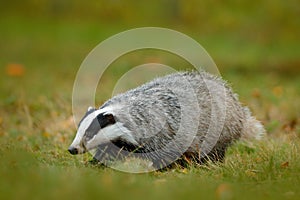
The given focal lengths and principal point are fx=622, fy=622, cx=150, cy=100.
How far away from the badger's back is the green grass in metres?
0.32

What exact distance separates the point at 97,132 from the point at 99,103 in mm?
3666

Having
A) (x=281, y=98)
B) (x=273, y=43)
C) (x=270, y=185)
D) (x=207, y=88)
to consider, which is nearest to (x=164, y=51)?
(x=273, y=43)

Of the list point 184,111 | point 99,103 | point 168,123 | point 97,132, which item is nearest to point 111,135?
point 97,132

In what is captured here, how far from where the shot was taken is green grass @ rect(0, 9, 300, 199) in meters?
4.84

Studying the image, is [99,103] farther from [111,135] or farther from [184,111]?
[111,135]

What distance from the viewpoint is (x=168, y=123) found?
6902mm

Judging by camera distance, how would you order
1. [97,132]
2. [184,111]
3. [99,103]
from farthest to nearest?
1. [99,103]
2. [184,111]
3. [97,132]

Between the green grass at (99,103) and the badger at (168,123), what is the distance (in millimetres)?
257

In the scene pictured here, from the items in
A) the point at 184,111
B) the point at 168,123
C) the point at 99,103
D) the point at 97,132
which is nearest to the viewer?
the point at 97,132

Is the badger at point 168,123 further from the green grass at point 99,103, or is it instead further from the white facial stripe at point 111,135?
the green grass at point 99,103

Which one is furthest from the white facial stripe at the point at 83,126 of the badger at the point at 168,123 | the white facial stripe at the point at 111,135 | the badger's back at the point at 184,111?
the badger's back at the point at 184,111

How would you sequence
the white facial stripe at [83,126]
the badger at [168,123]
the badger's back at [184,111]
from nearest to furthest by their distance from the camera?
the white facial stripe at [83,126] < the badger at [168,123] < the badger's back at [184,111]

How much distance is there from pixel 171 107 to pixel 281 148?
130cm

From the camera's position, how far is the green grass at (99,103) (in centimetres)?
484
